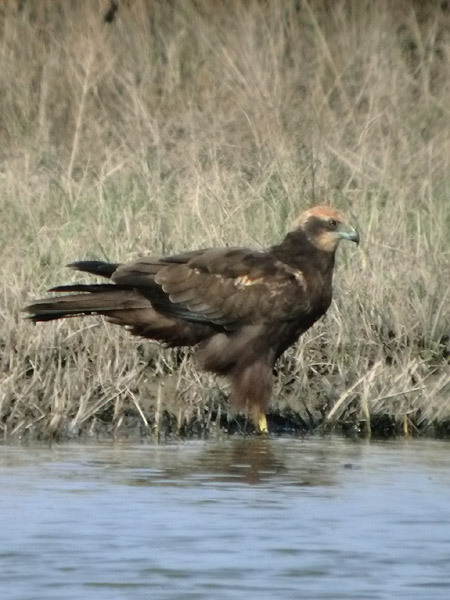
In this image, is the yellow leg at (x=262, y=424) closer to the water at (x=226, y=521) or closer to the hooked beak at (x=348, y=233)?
the water at (x=226, y=521)

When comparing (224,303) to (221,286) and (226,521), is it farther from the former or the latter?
(226,521)

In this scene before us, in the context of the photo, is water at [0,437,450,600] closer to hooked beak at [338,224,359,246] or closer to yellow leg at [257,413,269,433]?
yellow leg at [257,413,269,433]

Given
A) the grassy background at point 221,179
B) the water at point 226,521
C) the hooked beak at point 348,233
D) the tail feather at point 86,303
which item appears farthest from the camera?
the hooked beak at point 348,233

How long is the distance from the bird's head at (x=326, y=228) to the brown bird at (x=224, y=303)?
0.07 meters

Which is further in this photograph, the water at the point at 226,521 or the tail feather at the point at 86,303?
the tail feather at the point at 86,303

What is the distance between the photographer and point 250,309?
7.60 meters

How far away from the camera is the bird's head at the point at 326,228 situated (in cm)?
780

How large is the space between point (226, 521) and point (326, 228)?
2.45 metres

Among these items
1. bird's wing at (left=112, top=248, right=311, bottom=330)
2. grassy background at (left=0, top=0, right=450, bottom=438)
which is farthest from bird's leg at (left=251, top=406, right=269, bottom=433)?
bird's wing at (left=112, top=248, right=311, bottom=330)

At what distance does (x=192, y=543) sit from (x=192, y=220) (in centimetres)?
368

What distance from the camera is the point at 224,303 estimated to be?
300 inches

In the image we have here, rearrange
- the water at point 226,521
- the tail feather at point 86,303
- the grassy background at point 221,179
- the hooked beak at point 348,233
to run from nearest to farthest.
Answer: the water at point 226,521 < the tail feather at point 86,303 < the grassy background at point 221,179 < the hooked beak at point 348,233

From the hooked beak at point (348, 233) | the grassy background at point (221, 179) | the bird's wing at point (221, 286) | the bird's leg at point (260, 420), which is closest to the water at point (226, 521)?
the bird's leg at point (260, 420)

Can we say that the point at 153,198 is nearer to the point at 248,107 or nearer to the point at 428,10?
the point at 248,107
